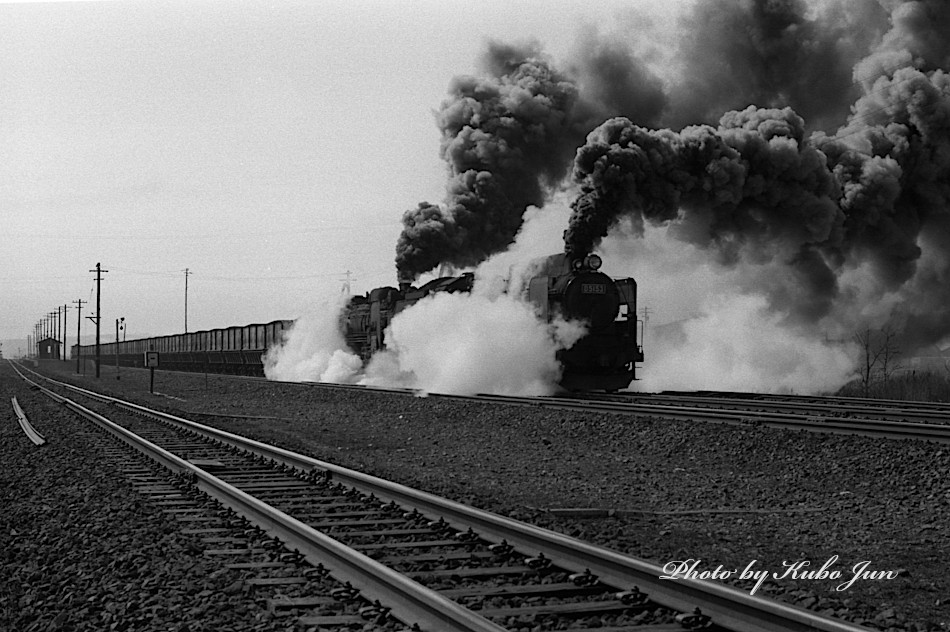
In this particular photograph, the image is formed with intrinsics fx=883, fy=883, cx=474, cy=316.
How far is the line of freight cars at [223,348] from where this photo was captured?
136 feet

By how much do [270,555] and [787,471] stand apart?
612 cm

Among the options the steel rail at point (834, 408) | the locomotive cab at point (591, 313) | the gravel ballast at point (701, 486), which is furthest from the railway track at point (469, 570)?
the locomotive cab at point (591, 313)

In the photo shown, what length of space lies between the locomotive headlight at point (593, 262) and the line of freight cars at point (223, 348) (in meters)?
19.5

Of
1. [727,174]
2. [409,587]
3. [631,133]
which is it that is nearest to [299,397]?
[631,133]

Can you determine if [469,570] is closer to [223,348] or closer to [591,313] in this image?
[591,313]

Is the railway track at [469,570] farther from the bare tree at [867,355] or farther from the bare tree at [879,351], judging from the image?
the bare tree at [879,351]

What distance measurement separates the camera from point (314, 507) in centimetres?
771

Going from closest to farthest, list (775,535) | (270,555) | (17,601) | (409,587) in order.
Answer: (409,587), (17,601), (270,555), (775,535)

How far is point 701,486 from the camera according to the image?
9125 mm

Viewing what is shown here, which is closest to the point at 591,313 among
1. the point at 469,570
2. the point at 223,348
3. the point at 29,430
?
the point at 29,430

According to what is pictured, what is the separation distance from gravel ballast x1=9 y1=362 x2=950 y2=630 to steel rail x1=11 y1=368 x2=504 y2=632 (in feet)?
4.50

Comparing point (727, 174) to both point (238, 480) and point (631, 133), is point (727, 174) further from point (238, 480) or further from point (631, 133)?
point (238, 480)

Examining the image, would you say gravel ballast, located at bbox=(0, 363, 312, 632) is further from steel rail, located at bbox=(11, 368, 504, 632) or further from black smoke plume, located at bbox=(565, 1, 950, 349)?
black smoke plume, located at bbox=(565, 1, 950, 349)

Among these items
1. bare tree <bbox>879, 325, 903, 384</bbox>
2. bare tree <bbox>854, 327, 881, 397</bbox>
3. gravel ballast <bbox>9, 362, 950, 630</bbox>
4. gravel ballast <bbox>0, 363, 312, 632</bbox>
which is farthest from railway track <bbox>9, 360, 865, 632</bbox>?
bare tree <bbox>879, 325, 903, 384</bbox>
